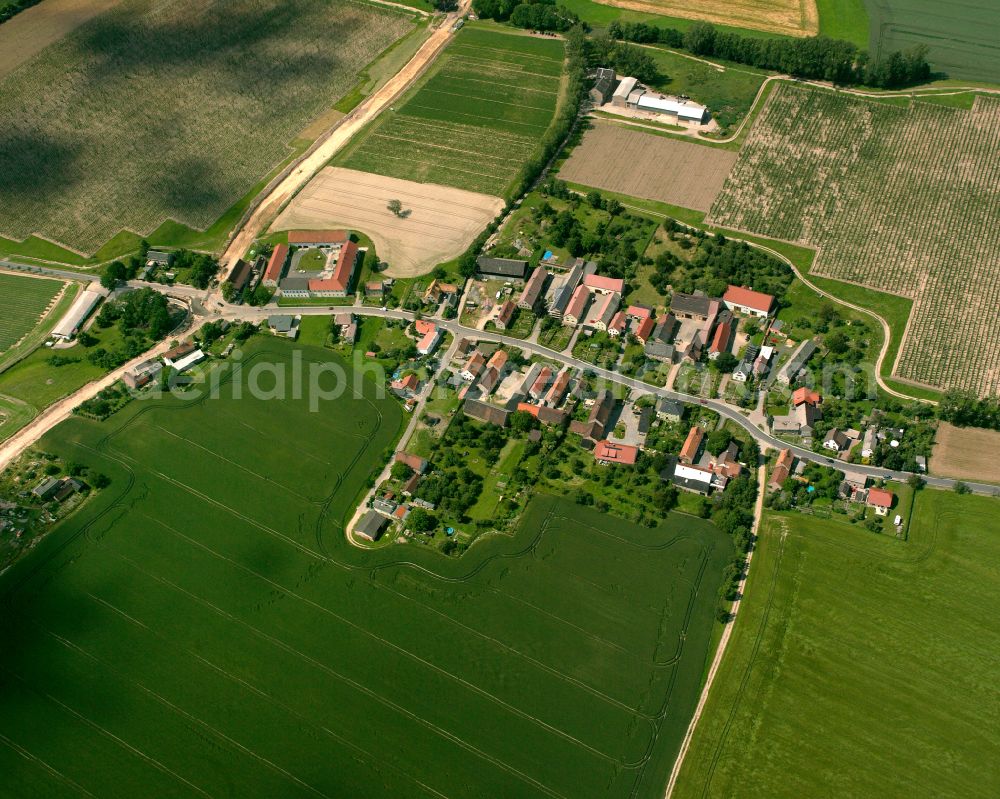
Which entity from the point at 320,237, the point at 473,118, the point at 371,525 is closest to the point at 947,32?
the point at 473,118

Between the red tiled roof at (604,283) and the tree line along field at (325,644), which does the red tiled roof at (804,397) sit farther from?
the red tiled roof at (604,283)

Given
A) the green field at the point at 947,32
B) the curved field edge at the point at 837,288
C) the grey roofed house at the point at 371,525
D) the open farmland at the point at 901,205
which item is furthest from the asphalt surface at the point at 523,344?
the green field at the point at 947,32

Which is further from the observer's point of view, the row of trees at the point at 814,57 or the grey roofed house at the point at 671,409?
the row of trees at the point at 814,57

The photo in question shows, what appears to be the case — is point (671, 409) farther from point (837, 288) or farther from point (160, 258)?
point (160, 258)

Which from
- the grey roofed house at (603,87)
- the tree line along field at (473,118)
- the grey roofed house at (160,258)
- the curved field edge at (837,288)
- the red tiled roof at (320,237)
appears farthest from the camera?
the grey roofed house at (603,87)

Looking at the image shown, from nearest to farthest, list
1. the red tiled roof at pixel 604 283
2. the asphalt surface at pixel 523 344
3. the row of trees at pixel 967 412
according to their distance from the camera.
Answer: the asphalt surface at pixel 523 344 < the row of trees at pixel 967 412 < the red tiled roof at pixel 604 283

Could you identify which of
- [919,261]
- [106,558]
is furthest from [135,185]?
[919,261]
